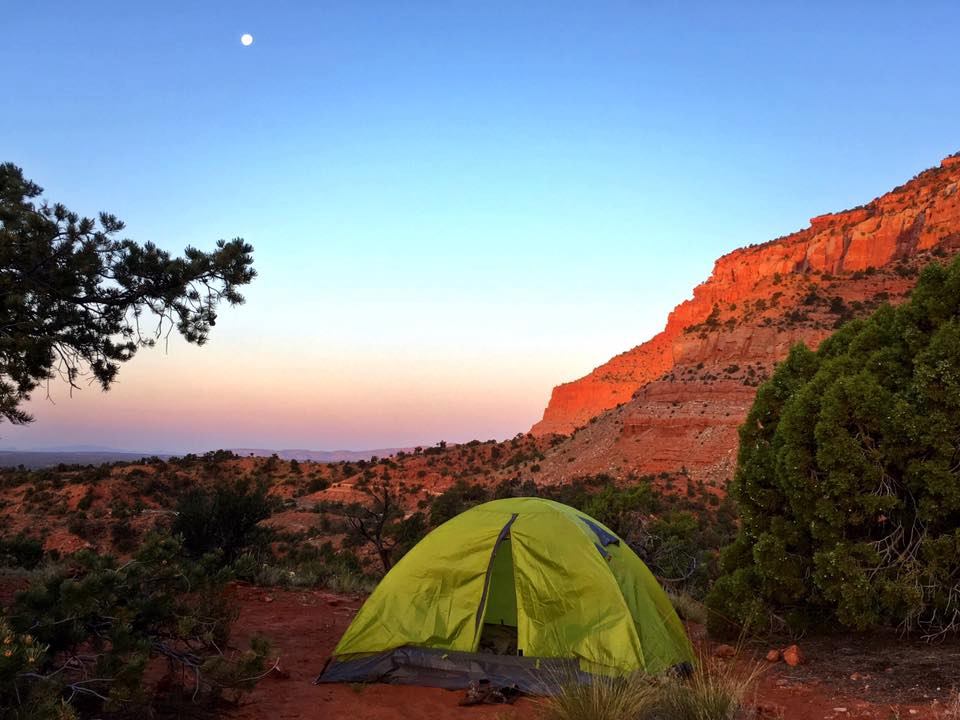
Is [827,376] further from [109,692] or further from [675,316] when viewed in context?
[675,316]

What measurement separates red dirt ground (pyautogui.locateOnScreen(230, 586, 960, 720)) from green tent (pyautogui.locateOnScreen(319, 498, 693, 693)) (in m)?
0.32

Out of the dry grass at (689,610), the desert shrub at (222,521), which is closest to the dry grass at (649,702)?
the dry grass at (689,610)

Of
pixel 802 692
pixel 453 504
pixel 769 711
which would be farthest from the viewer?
pixel 453 504

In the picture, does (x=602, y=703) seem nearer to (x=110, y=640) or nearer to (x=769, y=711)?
(x=769, y=711)

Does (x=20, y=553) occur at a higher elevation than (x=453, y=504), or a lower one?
higher

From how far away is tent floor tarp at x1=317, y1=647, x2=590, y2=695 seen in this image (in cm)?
679

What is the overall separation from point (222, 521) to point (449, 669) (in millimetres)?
9398

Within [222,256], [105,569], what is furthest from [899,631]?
[222,256]

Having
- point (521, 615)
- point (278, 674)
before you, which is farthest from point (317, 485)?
point (521, 615)

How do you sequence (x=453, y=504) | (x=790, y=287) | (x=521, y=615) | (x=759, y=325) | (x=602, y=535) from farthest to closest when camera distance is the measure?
(x=790, y=287) → (x=759, y=325) → (x=453, y=504) → (x=602, y=535) → (x=521, y=615)

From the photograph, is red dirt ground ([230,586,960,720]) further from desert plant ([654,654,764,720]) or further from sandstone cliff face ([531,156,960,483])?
sandstone cliff face ([531,156,960,483])

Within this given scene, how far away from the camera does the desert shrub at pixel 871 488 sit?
725 centimetres

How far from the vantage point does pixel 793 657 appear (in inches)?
297

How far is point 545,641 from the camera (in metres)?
7.05
